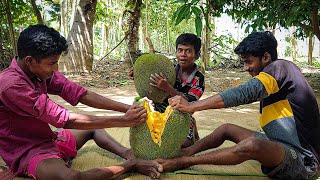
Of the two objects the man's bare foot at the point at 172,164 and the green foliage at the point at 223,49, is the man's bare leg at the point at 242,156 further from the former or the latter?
the green foliage at the point at 223,49

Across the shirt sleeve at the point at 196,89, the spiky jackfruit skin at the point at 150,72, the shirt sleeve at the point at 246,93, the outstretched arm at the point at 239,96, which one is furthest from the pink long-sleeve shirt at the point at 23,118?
the shirt sleeve at the point at 196,89

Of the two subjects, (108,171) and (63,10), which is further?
(63,10)

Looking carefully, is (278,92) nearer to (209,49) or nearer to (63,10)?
(209,49)

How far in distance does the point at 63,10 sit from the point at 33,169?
11970mm

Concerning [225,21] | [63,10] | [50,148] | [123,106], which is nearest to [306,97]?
[123,106]

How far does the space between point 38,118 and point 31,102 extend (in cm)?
23

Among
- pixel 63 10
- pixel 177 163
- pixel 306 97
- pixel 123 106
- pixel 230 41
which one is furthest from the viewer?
pixel 63 10

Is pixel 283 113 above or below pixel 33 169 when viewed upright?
above

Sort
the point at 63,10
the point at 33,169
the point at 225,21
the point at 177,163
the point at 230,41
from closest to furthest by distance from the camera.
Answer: the point at 33,169 → the point at 177,163 → the point at 230,41 → the point at 63,10 → the point at 225,21

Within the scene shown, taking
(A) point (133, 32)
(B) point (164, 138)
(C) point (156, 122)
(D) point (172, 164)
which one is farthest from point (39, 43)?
(A) point (133, 32)

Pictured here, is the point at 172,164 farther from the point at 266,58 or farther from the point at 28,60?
the point at 28,60

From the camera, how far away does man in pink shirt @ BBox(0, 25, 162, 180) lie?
2008mm

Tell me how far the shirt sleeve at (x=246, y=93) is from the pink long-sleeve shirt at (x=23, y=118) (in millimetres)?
1026

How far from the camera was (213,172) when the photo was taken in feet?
8.14
